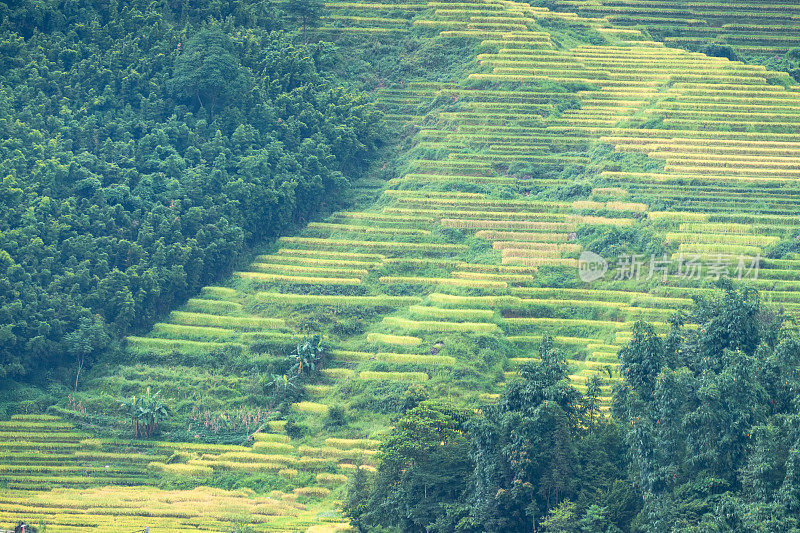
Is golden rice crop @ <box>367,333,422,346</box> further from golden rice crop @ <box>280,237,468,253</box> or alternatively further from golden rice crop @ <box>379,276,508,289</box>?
golden rice crop @ <box>280,237,468,253</box>

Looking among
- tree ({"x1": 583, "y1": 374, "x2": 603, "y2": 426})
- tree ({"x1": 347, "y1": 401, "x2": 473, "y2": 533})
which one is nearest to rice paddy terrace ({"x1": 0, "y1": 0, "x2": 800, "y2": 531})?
tree ({"x1": 347, "y1": 401, "x2": 473, "y2": 533})

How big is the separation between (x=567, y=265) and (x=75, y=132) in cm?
1676

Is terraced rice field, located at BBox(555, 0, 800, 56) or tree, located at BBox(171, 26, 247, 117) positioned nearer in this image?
tree, located at BBox(171, 26, 247, 117)

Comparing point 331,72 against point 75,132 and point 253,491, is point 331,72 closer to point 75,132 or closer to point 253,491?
point 75,132

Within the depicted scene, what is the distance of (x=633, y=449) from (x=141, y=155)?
22.5m

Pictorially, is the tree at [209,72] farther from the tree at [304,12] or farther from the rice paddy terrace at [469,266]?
the tree at [304,12]

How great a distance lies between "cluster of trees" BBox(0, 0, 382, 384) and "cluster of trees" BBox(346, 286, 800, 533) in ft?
40.8

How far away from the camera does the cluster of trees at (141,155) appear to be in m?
38.6

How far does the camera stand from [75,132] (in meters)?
43.3

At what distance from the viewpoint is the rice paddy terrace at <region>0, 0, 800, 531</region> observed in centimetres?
3444

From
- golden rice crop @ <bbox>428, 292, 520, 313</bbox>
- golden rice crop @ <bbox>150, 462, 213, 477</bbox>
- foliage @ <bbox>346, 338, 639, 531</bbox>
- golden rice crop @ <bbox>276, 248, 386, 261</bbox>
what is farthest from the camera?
golden rice crop @ <bbox>276, 248, 386, 261</bbox>

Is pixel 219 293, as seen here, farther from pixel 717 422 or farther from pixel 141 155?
pixel 717 422

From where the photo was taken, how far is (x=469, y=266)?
41281 mm

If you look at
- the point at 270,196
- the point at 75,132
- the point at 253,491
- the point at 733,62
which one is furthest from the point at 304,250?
the point at 733,62
